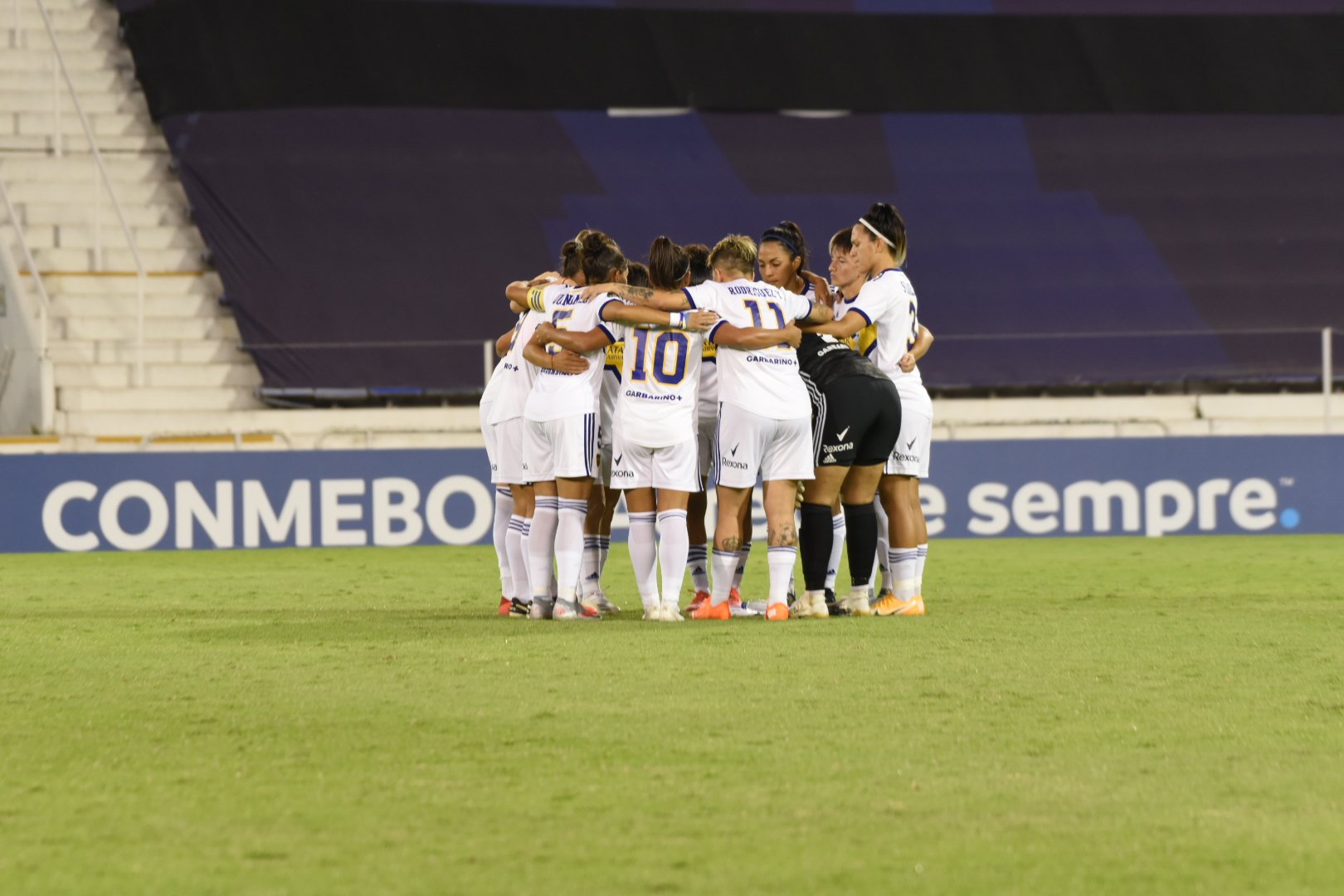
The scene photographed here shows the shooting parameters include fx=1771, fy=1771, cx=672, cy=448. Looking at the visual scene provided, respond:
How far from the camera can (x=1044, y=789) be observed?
4113 mm

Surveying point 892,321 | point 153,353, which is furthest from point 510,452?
point 153,353

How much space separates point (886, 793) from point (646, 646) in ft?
9.51

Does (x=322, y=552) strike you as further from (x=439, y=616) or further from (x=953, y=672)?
(x=953, y=672)

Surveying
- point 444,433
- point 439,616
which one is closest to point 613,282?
point 439,616

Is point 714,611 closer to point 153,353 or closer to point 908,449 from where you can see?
point 908,449

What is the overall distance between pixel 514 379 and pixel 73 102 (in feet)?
40.2

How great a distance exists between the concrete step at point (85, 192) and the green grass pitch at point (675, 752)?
427 inches

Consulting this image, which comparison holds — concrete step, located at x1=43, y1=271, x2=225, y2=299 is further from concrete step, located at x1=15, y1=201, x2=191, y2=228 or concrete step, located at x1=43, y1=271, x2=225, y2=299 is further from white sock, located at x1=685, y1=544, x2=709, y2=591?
white sock, located at x1=685, y1=544, x2=709, y2=591

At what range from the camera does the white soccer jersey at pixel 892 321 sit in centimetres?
780

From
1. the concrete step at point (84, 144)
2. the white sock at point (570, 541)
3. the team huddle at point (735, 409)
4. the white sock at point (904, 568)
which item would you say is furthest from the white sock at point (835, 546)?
the concrete step at point (84, 144)

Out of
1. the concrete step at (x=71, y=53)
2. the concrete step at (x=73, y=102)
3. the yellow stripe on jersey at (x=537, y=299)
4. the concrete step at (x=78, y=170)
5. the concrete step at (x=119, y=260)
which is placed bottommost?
the yellow stripe on jersey at (x=537, y=299)

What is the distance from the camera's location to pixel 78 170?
18547 millimetres

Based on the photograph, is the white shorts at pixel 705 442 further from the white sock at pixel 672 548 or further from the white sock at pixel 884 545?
the white sock at pixel 884 545

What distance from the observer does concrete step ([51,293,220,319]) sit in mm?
17656
